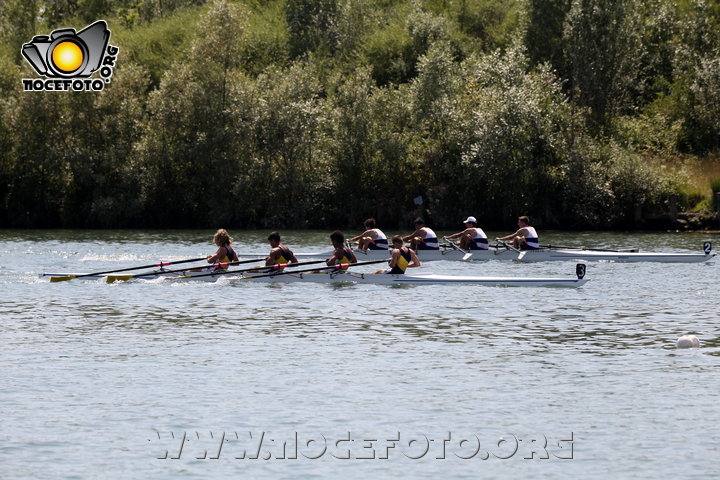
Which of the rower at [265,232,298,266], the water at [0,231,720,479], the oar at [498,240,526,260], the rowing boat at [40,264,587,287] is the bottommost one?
the water at [0,231,720,479]

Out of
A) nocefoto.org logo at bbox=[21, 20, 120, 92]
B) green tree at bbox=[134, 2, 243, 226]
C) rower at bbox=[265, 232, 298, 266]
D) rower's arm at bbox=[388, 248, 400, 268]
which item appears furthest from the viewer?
green tree at bbox=[134, 2, 243, 226]

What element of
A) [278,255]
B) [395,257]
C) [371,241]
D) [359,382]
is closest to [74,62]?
[371,241]

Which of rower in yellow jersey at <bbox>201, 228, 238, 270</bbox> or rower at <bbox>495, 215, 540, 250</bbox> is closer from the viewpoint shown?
rower in yellow jersey at <bbox>201, 228, 238, 270</bbox>

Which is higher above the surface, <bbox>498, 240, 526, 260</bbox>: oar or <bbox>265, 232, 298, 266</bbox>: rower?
<bbox>265, 232, 298, 266</bbox>: rower

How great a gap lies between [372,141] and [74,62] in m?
17.2

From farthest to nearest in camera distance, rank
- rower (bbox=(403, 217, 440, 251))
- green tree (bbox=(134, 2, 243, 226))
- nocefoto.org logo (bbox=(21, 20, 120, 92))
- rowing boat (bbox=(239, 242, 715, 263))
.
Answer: green tree (bbox=(134, 2, 243, 226)) < nocefoto.org logo (bbox=(21, 20, 120, 92)) < rower (bbox=(403, 217, 440, 251)) < rowing boat (bbox=(239, 242, 715, 263))

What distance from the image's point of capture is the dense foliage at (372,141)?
60.2 metres

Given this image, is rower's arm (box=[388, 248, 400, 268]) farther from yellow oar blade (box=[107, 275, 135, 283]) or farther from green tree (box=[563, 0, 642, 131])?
green tree (box=[563, 0, 642, 131])

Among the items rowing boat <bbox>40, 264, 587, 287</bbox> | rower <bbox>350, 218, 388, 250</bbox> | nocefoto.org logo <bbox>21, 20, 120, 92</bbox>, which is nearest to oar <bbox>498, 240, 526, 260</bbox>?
rower <bbox>350, 218, 388, 250</bbox>

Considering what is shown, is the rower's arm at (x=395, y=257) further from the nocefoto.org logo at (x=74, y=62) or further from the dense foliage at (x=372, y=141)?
the nocefoto.org logo at (x=74, y=62)

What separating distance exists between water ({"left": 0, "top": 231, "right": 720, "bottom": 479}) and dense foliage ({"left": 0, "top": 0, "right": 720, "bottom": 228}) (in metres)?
30.8

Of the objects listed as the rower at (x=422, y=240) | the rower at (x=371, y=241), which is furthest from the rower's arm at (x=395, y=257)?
the rower at (x=422, y=240)

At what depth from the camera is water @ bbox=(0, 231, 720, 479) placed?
1269 centimetres

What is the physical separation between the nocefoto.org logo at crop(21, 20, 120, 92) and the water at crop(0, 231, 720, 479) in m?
30.5
